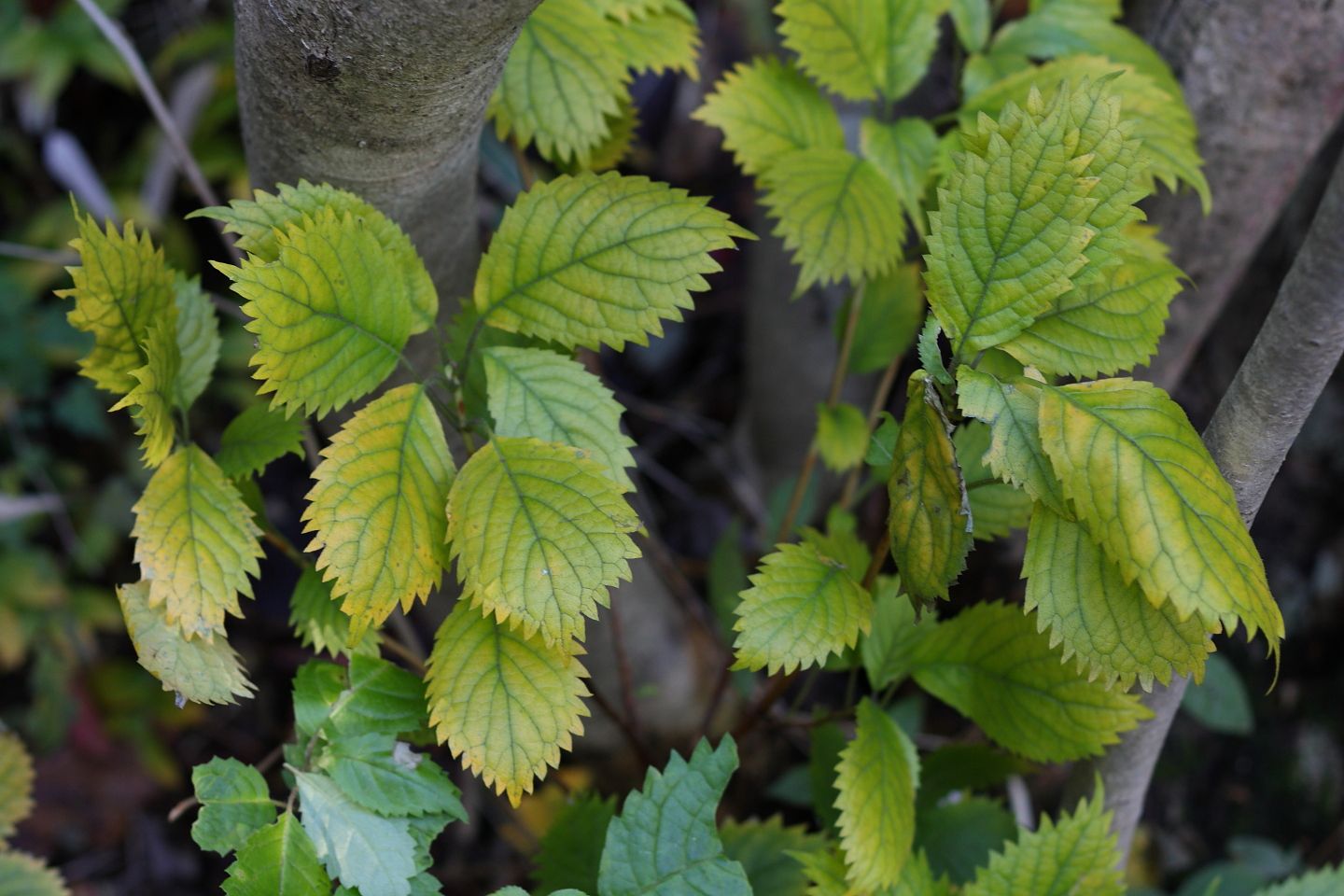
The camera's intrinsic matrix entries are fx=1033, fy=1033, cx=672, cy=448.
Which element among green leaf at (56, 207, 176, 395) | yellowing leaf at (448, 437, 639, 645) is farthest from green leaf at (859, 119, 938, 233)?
green leaf at (56, 207, 176, 395)

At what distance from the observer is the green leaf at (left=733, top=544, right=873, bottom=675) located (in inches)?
34.3

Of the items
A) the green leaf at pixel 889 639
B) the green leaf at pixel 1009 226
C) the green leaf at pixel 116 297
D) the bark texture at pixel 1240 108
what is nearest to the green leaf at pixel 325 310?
the green leaf at pixel 116 297

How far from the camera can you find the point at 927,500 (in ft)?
2.58

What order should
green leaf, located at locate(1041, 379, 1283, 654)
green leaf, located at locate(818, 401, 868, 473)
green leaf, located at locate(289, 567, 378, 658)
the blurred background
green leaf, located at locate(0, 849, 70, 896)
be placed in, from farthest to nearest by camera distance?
the blurred background < green leaf, located at locate(818, 401, 868, 473) < green leaf, located at locate(0, 849, 70, 896) < green leaf, located at locate(289, 567, 378, 658) < green leaf, located at locate(1041, 379, 1283, 654)

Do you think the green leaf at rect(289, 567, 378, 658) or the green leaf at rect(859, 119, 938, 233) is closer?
the green leaf at rect(289, 567, 378, 658)

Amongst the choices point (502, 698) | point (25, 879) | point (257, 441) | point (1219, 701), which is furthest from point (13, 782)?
point (1219, 701)

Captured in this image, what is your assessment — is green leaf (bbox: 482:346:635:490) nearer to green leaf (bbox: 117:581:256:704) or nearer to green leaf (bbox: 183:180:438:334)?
green leaf (bbox: 183:180:438:334)

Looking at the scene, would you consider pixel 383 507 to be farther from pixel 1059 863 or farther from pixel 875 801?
pixel 1059 863

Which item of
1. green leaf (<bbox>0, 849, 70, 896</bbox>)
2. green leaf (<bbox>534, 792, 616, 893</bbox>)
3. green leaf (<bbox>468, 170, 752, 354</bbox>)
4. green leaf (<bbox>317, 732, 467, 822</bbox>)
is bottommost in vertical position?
green leaf (<bbox>0, 849, 70, 896</bbox>)

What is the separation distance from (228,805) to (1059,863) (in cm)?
74

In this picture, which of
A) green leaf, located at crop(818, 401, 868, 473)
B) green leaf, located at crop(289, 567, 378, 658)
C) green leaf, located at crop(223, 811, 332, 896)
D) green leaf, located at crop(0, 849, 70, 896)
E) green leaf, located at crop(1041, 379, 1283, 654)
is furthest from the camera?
green leaf, located at crop(818, 401, 868, 473)

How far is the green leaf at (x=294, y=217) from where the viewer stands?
821mm

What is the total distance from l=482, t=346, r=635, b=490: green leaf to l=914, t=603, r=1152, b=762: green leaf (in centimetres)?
40

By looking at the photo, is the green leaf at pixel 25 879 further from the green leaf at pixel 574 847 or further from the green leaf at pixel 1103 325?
the green leaf at pixel 1103 325
